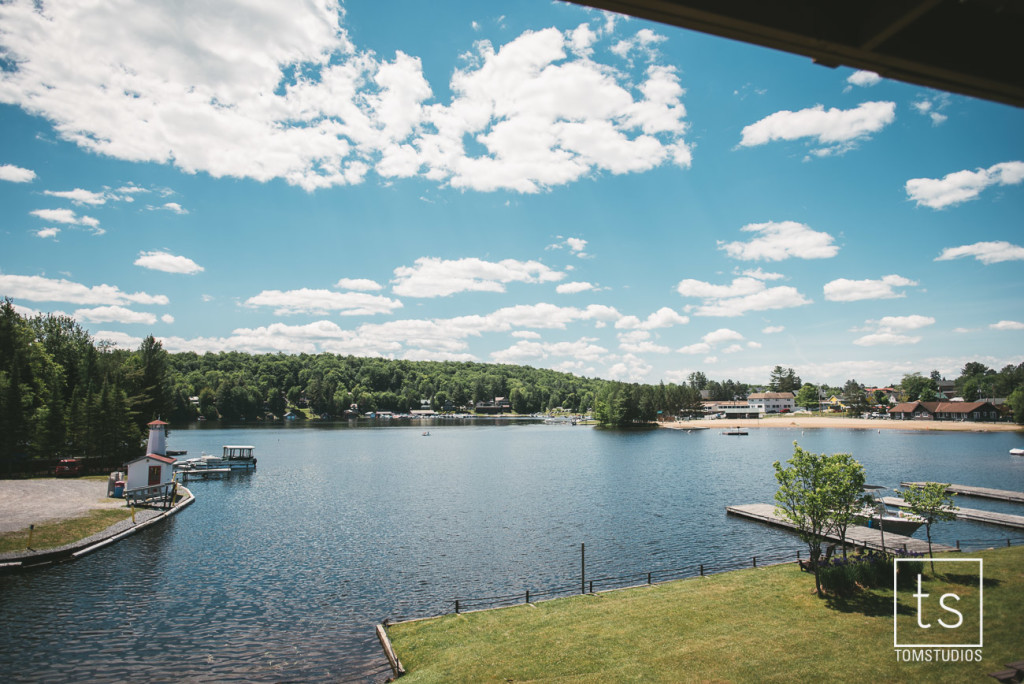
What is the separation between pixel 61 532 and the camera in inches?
1522

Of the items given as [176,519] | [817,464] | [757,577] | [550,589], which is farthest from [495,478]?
[817,464]

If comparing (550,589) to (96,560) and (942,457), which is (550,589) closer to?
(96,560)

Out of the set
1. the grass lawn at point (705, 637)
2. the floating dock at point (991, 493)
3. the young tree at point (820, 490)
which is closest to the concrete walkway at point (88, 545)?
the grass lawn at point (705, 637)

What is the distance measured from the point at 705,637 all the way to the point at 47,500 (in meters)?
58.0

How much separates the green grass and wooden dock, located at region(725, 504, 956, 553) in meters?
47.4

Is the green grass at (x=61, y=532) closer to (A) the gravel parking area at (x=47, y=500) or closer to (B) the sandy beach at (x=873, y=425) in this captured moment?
(A) the gravel parking area at (x=47, y=500)

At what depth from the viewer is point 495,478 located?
75.8 metres

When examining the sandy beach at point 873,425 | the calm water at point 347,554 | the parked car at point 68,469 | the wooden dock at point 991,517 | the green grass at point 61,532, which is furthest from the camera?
the sandy beach at point 873,425

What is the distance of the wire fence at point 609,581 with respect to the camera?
2791 centimetres

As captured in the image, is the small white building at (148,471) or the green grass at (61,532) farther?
the small white building at (148,471)

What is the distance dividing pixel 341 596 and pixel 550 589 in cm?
1258

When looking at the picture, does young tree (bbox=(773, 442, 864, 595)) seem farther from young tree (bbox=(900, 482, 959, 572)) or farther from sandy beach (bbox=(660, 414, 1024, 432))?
sandy beach (bbox=(660, 414, 1024, 432))

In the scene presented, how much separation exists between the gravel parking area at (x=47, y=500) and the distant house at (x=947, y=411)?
715ft

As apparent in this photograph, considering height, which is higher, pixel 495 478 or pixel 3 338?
pixel 3 338
